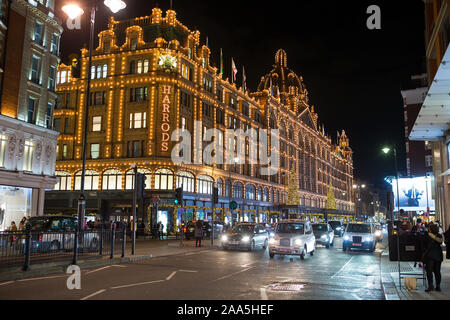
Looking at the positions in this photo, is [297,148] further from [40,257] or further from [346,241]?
[40,257]

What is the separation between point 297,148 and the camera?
297 ft

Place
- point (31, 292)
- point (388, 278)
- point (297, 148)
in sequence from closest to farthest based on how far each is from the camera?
point (31, 292) → point (388, 278) → point (297, 148)

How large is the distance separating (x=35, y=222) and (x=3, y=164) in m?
11.4

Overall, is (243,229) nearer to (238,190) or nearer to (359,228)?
(359,228)

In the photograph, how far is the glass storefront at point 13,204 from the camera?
31.3 metres

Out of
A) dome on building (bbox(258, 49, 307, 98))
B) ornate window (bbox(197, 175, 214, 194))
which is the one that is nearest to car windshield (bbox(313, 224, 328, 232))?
ornate window (bbox(197, 175, 214, 194))

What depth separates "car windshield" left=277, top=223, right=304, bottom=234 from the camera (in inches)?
859

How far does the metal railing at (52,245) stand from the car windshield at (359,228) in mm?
14533

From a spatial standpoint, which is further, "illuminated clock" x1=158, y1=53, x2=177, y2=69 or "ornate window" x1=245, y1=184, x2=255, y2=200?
"ornate window" x1=245, y1=184, x2=255, y2=200

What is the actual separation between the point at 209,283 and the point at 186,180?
37.5m

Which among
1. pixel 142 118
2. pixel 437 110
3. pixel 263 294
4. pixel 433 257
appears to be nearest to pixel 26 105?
pixel 142 118

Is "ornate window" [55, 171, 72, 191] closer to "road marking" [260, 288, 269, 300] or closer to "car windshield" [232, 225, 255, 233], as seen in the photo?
"car windshield" [232, 225, 255, 233]

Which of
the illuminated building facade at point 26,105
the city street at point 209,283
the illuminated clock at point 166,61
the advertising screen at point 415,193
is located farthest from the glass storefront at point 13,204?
the advertising screen at point 415,193
